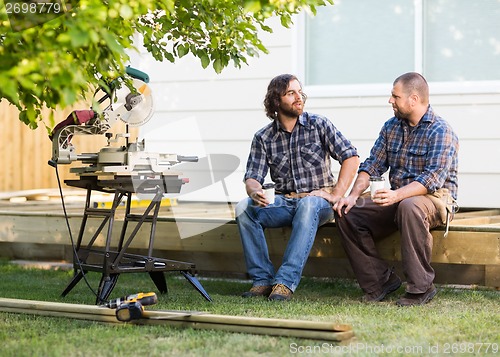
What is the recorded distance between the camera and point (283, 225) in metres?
5.07

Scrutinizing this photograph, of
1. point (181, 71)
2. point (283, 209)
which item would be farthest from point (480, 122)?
point (181, 71)

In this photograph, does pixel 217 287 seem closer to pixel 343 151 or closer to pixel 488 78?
pixel 343 151

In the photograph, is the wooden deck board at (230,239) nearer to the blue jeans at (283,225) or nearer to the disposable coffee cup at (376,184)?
the blue jeans at (283,225)

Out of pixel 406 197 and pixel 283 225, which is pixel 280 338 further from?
pixel 283 225

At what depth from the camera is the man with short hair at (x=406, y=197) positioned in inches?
179

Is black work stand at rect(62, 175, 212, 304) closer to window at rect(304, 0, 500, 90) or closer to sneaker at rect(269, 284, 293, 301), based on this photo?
sneaker at rect(269, 284, 293, 301)

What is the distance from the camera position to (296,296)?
198 inches

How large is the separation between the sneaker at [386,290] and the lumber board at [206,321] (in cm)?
113

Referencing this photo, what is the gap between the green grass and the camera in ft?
11.2

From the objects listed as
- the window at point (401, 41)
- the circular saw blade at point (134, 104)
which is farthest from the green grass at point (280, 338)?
the window at point (401, 41)

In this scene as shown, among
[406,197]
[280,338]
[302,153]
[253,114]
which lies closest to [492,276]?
[406,197]

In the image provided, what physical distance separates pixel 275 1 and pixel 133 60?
164 inches

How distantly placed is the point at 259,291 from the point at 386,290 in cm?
70

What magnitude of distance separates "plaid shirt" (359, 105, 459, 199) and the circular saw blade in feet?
4.14
